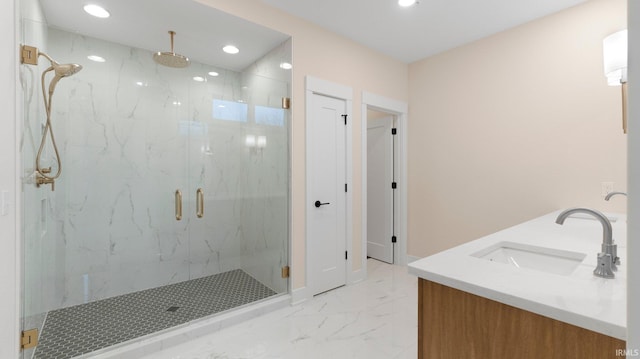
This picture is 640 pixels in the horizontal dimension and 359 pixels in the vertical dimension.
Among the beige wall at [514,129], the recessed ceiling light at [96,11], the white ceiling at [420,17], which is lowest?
the beige wall at [514,129]

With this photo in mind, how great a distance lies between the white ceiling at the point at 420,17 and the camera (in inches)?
102

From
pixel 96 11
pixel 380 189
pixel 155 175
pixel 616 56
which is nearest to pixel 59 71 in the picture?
pixel 96 11

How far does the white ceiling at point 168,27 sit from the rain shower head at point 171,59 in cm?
14

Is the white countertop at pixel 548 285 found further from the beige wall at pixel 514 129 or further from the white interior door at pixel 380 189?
the white interior door at pixel 380 189

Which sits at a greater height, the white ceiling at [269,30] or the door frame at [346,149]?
the white ceiling at [269,30]

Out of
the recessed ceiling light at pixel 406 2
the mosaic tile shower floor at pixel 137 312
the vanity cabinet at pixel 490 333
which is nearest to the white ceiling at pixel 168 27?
the recessed ceiling light at pixel 406 2

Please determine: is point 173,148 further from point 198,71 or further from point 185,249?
point 185,249

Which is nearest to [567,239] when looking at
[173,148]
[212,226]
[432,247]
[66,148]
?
[432,247]

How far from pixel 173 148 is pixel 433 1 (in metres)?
2.95

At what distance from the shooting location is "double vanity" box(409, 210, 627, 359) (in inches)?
32.3

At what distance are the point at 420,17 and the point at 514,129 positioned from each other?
1525mm

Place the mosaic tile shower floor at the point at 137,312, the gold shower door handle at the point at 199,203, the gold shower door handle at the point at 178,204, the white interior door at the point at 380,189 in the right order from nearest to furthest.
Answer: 1. the mosaic tile shower floor at the point at 137,312
2. the gold shower door handle at the point at 178,204
3. the gold shower door handle at the point at 199,203
4. the white interior door at the point at 380,189

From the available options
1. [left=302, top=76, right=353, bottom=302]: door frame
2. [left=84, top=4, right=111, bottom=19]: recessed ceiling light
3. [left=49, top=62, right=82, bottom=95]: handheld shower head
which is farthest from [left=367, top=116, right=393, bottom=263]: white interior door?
[left=49, top=62, right=82, bottom=95]: handheld shower head

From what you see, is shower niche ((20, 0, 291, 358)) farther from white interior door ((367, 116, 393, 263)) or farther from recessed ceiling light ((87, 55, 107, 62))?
white interior door ((367, 116, 393, 263))
